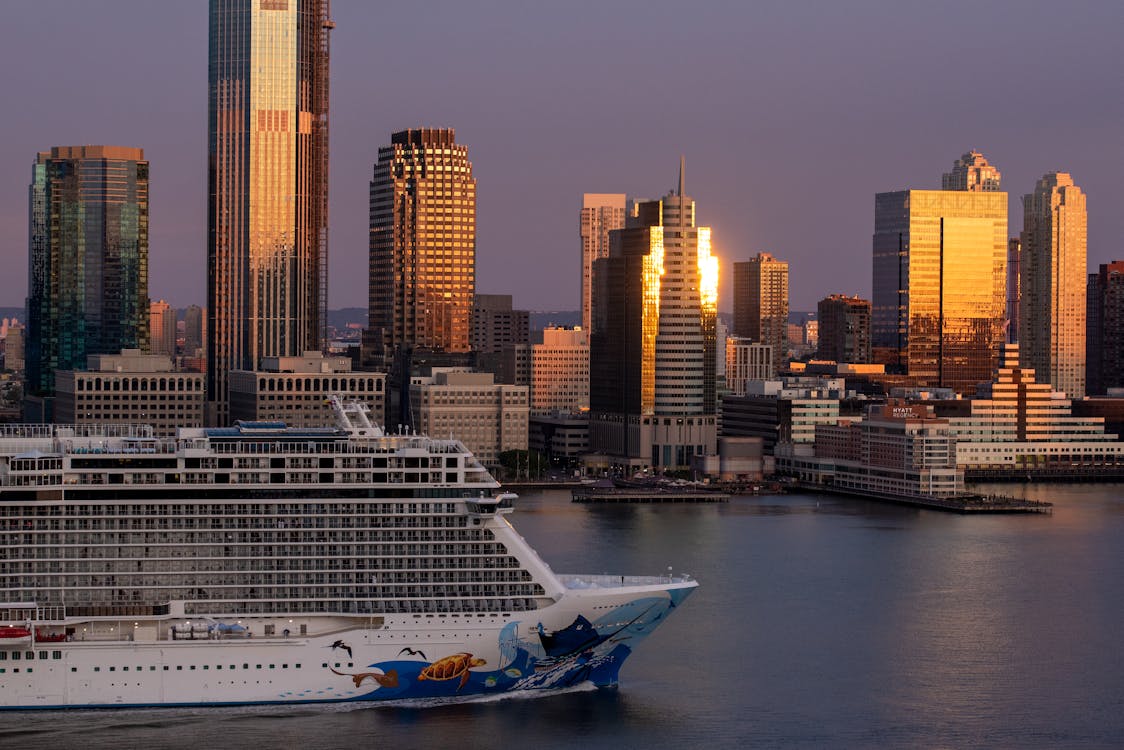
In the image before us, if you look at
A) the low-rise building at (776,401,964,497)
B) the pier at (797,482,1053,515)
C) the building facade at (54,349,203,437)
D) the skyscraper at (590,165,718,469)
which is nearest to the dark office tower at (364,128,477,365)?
the skyscraper at (590,165,718,469)

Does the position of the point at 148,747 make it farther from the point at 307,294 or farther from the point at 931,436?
the point at 307,294

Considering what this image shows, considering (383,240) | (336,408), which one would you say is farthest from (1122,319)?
(336,408)

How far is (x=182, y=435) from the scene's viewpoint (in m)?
33.3

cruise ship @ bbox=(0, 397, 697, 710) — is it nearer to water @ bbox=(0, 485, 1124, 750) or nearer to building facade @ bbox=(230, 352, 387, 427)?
water @ bbox=(0, 485, 1124, 750)

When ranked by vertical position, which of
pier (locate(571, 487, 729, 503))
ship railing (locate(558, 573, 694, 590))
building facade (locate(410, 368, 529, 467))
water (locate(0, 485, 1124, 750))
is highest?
building facade (locate(410, 368, 529, 467))

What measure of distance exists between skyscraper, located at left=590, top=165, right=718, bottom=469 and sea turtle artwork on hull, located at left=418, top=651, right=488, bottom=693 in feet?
203

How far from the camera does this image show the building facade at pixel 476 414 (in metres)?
95.2

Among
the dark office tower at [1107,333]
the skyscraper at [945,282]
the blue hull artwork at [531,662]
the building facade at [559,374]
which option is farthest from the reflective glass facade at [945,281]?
the blue hull artwork at [531,662]

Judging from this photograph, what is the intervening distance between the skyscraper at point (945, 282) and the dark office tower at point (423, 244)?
3096 centimetres

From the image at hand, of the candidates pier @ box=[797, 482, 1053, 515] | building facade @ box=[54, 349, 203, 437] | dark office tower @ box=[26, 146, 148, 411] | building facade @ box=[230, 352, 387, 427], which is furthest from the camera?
dark office tower @ box=[26, 146, 148, 411]

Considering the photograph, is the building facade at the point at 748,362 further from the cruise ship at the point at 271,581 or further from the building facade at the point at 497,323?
the cruise ship at the point at 271,581

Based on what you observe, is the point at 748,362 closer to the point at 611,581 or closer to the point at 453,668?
the point at 611,581

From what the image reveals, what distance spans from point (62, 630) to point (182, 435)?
3.70m

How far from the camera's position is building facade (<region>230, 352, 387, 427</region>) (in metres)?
91.2
